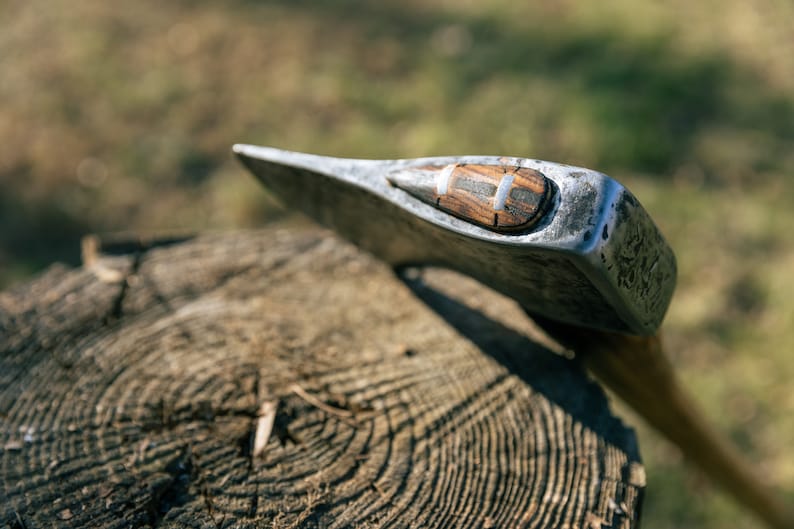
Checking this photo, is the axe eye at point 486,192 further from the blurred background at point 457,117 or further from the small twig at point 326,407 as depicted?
the blurred background at point 457,117

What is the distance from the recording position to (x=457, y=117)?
3.80 meters

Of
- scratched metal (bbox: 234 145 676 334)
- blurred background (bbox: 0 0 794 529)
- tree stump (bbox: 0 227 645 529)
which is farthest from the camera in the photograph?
blurred background (bbox: 0 0 794 529)

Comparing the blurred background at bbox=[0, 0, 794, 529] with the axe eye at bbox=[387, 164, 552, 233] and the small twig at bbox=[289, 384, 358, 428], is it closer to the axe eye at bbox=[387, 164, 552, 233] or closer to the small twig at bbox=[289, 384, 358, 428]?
the small twig at bbox=[289, 384, 358, 428]

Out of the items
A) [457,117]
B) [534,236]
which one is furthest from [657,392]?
[457,117]

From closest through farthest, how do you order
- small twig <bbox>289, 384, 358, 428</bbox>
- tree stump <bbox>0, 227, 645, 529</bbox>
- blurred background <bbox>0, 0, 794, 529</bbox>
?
tree stump <bbox>0, 227, 645, 529</bbox> < small twig <bbox>289, 384, 358, 428</bbox> < blurred background <bbox>0, 0, 794, 529</bbox>

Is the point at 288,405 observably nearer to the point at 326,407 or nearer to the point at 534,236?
the point at 326,407

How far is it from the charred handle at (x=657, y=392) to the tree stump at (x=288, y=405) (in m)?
0.08

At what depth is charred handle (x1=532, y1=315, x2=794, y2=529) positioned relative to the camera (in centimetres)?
155

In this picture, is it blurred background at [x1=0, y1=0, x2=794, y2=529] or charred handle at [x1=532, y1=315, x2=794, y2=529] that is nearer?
charred handle at [x1=532, y1=315, x2=794, y2=529]

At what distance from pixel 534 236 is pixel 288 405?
701mm

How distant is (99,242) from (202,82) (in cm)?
243

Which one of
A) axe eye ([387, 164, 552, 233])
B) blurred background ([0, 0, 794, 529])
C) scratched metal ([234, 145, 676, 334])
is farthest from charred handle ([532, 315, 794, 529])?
blurred background ([0, 0, 794, 529])

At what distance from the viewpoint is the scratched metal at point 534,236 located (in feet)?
3.80

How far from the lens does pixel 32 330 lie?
5.52 feet
